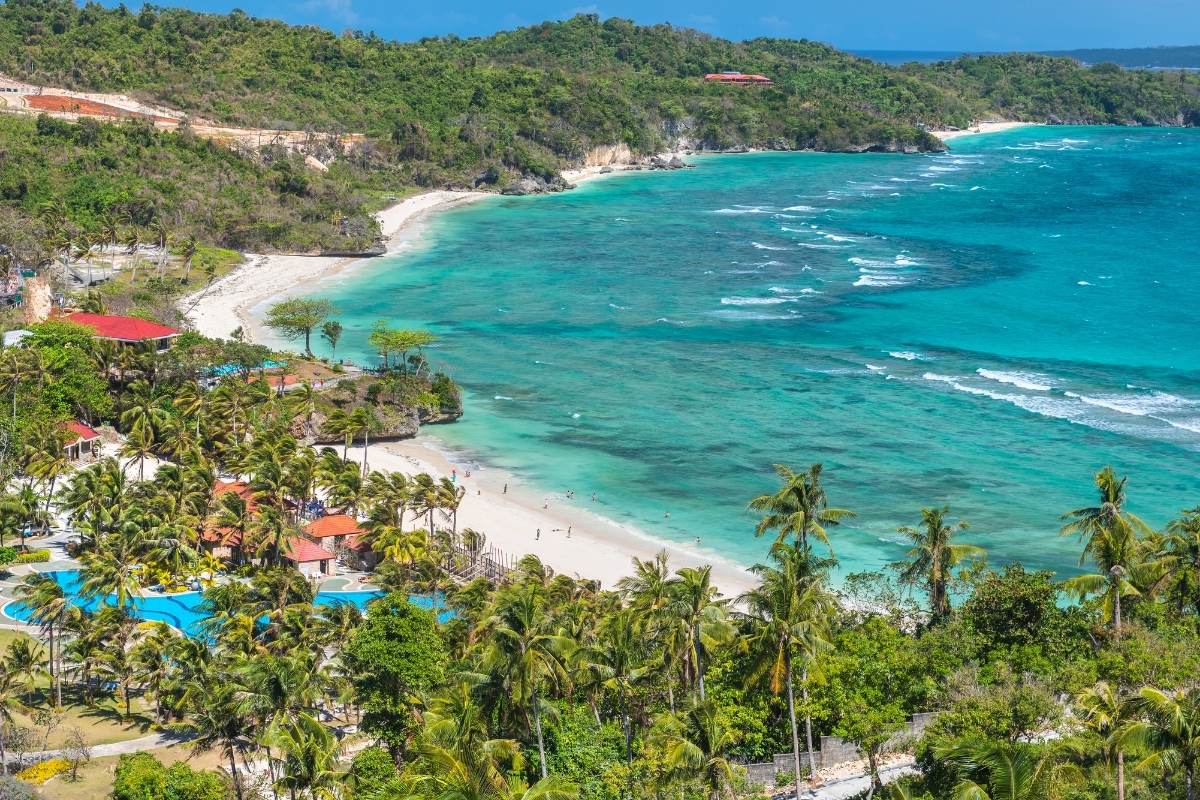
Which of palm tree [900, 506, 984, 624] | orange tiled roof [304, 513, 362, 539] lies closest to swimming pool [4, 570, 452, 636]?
orange tiled roof [304, 513, 362, 539]

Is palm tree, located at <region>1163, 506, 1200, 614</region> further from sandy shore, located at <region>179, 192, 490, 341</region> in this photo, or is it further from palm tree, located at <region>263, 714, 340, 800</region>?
sandy shore, located at <region>179, 192, 490, 341</region>

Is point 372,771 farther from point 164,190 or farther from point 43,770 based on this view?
point 164,190

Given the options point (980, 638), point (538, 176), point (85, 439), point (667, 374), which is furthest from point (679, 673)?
point (538, 176)

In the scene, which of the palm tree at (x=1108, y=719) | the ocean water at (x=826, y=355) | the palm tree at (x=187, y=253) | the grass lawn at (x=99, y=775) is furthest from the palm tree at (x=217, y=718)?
the palm tree at (x=187, y=253)

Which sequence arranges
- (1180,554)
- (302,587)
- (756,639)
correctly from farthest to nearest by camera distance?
(302,587) < (1180,554) < (756,639)

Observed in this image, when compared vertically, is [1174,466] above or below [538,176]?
below

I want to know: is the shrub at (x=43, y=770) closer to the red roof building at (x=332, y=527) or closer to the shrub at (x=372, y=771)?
the shrub at (x=372, y=771)

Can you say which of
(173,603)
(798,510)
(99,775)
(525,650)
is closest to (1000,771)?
(525,650)

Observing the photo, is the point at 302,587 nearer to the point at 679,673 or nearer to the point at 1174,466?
the point at 679,673
